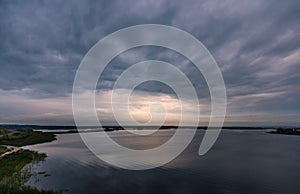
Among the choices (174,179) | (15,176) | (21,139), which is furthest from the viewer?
(21,139)

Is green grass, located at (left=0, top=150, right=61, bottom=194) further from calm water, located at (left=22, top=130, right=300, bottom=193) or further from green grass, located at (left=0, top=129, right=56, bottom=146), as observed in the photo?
green grass, located at (left=0, top=129, right=56, bottom=146)

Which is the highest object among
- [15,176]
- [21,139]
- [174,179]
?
[21,139]

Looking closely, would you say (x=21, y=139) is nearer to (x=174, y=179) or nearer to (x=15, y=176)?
(x=15, y=176)

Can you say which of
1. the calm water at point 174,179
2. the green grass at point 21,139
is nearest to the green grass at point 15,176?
the calm water at point 174,179

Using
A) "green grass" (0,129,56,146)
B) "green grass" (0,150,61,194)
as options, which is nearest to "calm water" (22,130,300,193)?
"green grass" (0,150,61,194)

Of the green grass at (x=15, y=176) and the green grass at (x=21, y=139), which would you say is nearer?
the green grass at (x=15, y=176)

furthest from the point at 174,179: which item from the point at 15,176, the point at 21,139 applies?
the point at 21,139

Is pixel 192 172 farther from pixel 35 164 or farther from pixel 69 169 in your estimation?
pixel 35 164

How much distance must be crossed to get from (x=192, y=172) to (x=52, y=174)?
17697 mm

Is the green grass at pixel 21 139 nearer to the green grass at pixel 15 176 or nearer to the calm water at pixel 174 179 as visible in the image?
the green grass at pixel 15 176

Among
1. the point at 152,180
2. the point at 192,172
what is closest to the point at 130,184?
the point at 152,180

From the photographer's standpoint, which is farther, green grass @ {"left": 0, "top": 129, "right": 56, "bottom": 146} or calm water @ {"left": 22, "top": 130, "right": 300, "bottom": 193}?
green grass @ {"left": 0, "top": 129, "right": 56, "bottom": 146}

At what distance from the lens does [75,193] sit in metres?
19.7

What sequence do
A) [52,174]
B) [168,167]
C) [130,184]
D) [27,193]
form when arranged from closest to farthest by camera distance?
[27,193] < [130,184] < [52,174] < [168,167]
